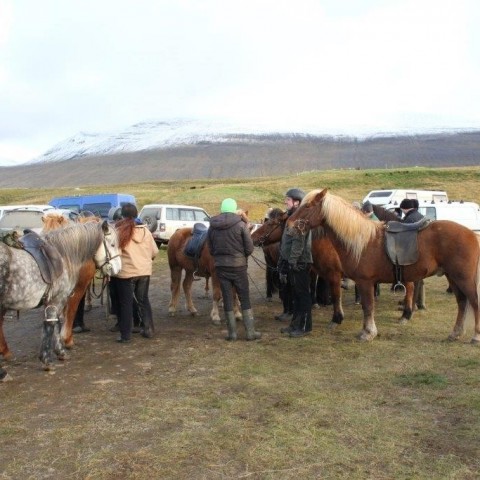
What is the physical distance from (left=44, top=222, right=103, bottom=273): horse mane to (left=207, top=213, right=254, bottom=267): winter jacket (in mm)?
1589

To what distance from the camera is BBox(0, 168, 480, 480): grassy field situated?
3615 millimetres

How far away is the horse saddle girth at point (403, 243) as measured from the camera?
6961mm

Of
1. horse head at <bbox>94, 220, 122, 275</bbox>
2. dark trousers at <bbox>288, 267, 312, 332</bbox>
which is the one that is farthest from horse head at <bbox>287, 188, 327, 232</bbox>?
horse head at <bbox>94, 220, 122, 275</bbox>

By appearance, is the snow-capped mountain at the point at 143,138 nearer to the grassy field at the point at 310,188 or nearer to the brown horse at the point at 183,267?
the grassy field at the point at 310,188

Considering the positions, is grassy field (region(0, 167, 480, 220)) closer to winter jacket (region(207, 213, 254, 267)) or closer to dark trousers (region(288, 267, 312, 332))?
dark trousers (region(288, 267, 312, 332))

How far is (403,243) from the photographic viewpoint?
7.01m

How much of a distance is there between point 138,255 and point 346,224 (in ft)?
9.63

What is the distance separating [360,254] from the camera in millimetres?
7164

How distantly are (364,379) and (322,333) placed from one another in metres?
2.08

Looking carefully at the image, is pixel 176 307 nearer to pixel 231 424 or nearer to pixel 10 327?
pixel 10 327

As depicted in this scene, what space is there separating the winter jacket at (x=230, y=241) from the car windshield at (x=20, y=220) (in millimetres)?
9613

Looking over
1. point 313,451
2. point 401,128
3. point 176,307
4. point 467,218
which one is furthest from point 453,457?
point 401,128

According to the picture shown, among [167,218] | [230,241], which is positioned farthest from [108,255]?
[167,218]

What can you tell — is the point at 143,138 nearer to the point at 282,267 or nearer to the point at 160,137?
the point at 160,137
